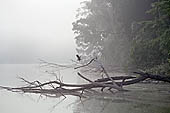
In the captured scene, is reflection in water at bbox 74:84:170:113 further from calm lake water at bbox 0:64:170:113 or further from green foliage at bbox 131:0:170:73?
green foliage at bbox 131:0:170:73

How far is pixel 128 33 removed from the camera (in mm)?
17500

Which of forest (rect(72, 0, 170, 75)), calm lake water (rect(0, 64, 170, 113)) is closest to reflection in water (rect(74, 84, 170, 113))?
calm lake water (rect(0, 64, 170, 113))

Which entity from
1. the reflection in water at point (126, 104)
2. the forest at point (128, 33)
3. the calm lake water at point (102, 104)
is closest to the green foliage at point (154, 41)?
the forest at point (128, 33)

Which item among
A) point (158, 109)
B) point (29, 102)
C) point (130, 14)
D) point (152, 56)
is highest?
point (130, 14)

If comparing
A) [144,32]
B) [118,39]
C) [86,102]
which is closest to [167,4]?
[144,32]

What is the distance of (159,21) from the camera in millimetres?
11406

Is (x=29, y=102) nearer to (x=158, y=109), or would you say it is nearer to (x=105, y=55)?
(x=158, y=109)

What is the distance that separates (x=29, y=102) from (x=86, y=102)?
234 cm

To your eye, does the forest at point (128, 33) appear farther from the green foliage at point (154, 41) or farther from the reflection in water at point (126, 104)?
the reflection in water at point (126, 104)

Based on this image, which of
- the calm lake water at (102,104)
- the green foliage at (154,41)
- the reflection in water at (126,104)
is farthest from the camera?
the green foliage at (154,41)

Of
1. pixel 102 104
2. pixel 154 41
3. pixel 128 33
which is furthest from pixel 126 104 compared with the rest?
pixel 128 33

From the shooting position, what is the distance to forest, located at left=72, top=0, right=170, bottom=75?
37.2 feet

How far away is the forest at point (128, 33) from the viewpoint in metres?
11.4

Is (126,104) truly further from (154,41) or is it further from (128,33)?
(128,33)
